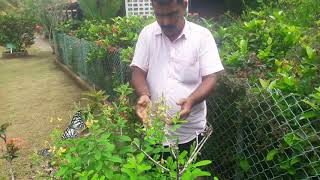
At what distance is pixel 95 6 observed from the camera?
14.0 m


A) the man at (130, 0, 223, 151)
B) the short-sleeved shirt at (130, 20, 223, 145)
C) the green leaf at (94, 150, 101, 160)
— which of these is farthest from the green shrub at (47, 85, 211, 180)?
A: the short-sleeved shirt at (130, 20, 223, 145)

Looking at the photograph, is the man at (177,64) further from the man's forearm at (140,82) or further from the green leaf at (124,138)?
the green leaf at (124,138)

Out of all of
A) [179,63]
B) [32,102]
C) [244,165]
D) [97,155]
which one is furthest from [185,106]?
[32,102]

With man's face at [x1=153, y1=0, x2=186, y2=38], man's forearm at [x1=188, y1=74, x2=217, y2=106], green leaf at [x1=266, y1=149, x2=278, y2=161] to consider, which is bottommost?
green leaf at [x1=266, y1=149, x2=278, y2=161]

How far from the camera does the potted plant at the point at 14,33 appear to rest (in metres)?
19.8

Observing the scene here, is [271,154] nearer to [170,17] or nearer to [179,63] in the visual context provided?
[179,63]

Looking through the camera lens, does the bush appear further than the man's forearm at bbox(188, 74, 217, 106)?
Yes

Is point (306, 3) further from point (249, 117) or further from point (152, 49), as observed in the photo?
point (152, 49)

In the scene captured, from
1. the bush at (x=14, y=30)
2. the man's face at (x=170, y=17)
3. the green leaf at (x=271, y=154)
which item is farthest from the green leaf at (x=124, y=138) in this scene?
the bush at (x=14, y=30)

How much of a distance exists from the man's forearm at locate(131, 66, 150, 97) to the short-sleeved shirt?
3 cm

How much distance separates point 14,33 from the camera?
19984mm

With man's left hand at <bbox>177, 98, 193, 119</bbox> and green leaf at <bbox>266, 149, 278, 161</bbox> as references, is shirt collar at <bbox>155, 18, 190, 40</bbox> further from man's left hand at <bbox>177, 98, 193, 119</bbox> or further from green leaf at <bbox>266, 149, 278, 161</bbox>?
green leaf at <bbox>266, 149, 278, 161</bbox>

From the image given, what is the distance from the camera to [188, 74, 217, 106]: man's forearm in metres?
2.53

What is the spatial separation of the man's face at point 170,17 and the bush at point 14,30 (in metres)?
18.6
